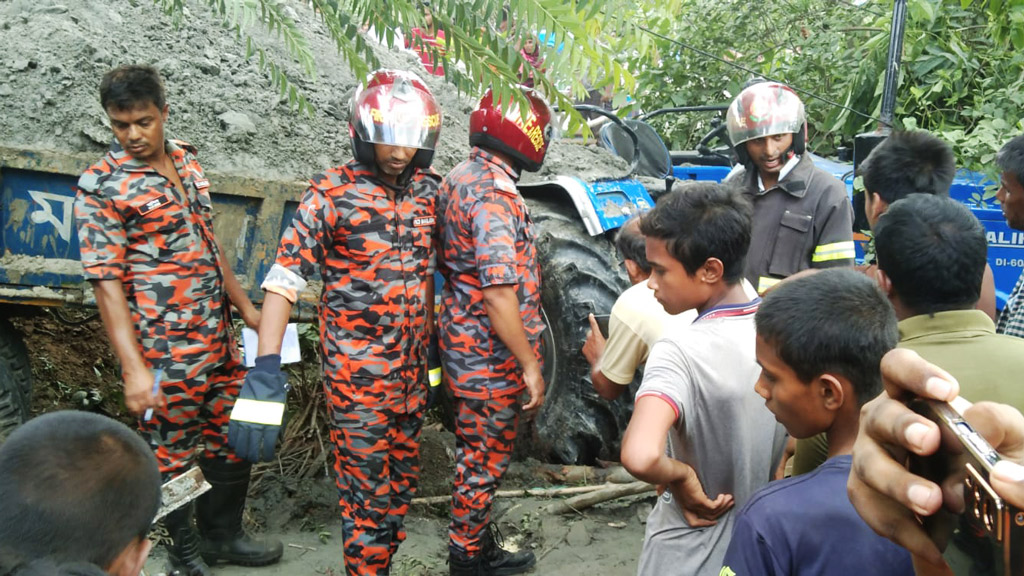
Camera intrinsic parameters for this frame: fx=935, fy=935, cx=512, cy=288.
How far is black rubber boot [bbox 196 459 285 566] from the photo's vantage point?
13.5 feet

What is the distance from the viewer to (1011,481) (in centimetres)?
79

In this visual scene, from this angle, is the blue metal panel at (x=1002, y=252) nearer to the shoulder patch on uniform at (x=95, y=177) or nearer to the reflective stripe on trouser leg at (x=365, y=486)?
the reflective stripe on trouser leg at (x=365, y=486)

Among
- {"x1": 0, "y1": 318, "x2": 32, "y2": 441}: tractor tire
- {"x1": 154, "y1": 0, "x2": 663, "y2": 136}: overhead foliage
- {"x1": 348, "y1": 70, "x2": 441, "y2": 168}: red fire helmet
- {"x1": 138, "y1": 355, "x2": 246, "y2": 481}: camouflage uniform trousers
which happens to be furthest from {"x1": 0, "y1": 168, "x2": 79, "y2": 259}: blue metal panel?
{"x1": 154, "y1": 0, "x2": 663, "y2": 136}: overhead foliage

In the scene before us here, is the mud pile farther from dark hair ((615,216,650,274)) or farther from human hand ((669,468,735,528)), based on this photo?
human hand ((669,468,735,528))

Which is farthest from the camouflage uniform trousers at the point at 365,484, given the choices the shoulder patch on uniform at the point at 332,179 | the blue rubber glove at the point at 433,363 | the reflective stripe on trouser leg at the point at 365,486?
the shoulder patch on uniform at the point at 332,179

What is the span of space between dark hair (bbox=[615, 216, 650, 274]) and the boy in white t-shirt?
79 centimetres

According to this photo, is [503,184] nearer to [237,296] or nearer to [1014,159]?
[237,296]

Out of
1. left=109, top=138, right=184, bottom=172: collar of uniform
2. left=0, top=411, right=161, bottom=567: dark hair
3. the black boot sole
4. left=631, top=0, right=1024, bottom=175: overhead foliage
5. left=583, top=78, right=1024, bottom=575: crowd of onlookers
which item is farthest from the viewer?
left=631, top=0, right=1024, bottom=175: overhead foliage

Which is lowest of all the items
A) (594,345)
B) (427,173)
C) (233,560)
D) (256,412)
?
(233,560)

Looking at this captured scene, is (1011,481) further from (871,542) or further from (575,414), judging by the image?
(575,414)

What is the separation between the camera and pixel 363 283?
11.9 feet

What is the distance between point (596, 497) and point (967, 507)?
391cm

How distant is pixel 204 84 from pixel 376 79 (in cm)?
197

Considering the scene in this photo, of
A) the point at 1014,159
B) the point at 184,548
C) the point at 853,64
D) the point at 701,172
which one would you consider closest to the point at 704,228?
the point at 1014,159
